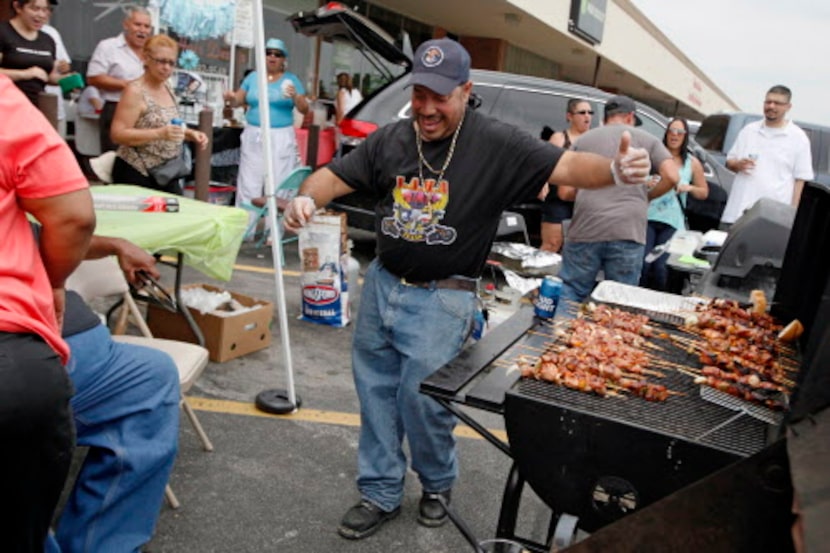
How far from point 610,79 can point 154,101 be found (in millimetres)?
29357

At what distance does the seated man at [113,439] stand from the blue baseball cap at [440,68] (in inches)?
58.2

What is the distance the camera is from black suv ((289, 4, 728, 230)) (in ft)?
23.7

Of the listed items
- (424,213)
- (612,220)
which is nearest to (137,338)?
(424,213)

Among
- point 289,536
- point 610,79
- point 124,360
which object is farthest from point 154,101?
point 610,79

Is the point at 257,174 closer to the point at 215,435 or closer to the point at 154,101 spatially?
the point at 154,101

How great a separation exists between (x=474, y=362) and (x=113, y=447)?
1273mm

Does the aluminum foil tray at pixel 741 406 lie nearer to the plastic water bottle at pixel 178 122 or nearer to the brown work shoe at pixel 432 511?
the brown work shoe at pixel 432 511

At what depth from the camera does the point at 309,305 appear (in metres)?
5.64

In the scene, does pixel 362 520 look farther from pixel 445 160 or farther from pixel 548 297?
pixel 445 160

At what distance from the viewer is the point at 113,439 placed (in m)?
2.55

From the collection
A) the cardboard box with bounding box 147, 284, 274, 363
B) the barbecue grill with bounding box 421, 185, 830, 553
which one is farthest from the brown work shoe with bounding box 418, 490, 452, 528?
the cardboard box with bounding box 147, 284, 274, 363

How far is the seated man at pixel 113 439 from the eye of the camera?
99.0 inches

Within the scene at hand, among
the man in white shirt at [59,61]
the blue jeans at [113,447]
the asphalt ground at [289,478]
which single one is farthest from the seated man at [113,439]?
the man in white shirt at [59,61]

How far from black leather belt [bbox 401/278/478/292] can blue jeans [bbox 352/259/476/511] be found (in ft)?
0.06
